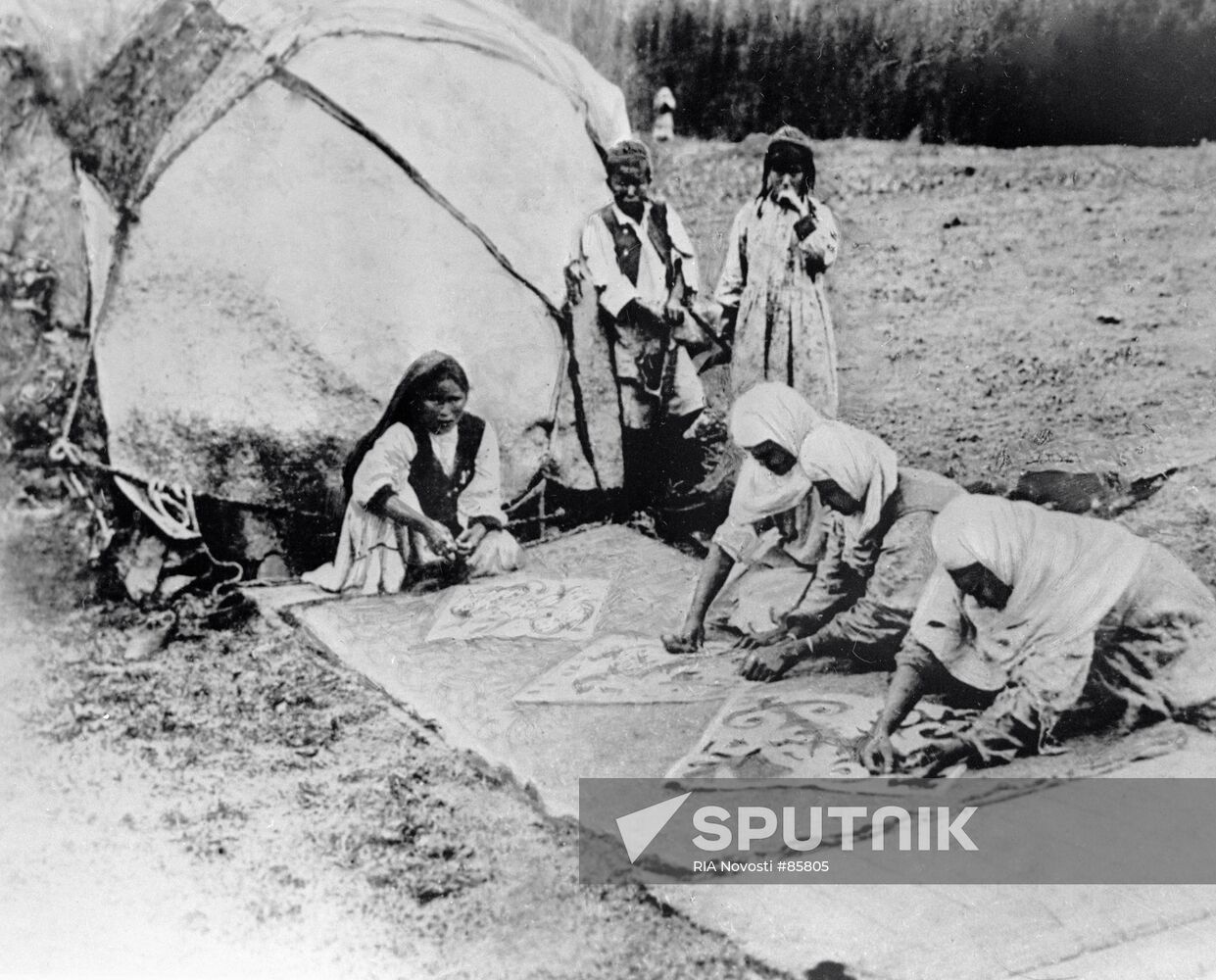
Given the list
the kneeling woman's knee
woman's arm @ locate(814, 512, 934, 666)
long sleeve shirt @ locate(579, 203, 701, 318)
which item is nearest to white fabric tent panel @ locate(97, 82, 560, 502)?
long sleeve shirt @ locate(579, 203, 701, 318)

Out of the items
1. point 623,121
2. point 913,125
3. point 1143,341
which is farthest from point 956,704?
point 623,121

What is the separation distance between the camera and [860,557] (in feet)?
12.8

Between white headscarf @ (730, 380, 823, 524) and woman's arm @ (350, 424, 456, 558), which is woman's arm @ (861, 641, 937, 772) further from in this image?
woman's arm @ (350, 424, 456, 558)

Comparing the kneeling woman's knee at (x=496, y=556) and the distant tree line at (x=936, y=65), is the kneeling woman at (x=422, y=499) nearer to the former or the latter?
the kneeling woman's knee at (x=496, y=556)

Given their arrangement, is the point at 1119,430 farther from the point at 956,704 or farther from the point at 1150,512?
the point at 956,704

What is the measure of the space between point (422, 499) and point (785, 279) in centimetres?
141

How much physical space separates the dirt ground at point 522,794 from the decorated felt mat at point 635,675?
1.20 feet

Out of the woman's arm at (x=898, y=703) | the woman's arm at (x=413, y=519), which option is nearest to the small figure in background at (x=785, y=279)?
the woman's arm at (x=898, y=703)

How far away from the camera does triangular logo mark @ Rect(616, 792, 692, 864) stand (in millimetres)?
3795

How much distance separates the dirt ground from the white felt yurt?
524 mm

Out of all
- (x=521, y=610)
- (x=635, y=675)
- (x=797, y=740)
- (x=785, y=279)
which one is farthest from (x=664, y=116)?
(x=797, y=740)

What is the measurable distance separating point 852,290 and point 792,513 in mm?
744

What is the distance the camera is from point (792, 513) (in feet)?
Answer: 13.1
